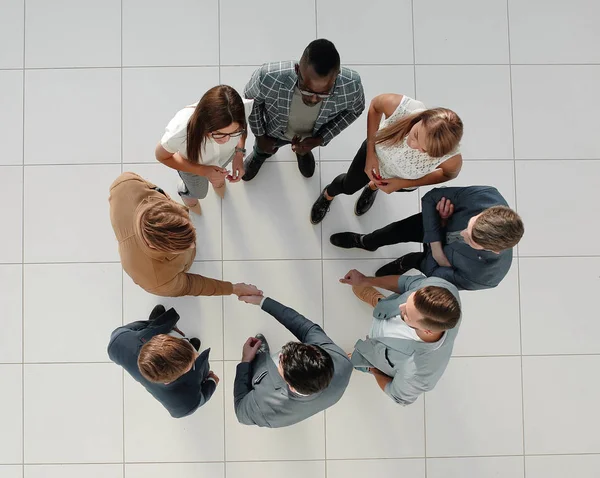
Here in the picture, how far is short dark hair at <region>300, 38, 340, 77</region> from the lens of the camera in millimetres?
1572

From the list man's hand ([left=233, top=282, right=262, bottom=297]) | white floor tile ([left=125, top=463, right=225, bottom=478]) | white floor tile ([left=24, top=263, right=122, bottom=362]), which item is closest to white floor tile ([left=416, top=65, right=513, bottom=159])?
man's hand ([left=233, top=282, right=262, bottom=297])

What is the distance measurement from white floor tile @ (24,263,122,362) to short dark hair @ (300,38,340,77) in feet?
6.44

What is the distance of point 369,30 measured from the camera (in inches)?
109

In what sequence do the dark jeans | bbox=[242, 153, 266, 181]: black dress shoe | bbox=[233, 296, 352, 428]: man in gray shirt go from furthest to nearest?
bbox=[242, 153, 266, 181]: black dress shoe < the dark jeans < bbox=[233, 296, 352, 428]: man in gray shirt

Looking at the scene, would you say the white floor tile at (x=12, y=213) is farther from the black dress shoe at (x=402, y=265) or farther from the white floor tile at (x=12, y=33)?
the black dress shoe at (x=402, y=265)

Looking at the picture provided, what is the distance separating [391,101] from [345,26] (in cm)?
124

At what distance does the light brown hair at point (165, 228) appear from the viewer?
59.8 inches

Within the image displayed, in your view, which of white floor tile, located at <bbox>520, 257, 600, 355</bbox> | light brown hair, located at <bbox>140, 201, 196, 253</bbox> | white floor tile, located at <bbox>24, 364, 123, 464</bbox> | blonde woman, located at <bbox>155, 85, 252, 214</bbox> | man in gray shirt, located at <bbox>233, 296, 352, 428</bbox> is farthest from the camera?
white floor tile, located at <bbox>520, 257, 600, 355</bbox>

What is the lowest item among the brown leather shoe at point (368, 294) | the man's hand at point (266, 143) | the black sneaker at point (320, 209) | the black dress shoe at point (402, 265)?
the brown leather shoe at point (368, 294)

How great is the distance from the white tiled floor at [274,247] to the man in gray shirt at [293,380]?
60 cm

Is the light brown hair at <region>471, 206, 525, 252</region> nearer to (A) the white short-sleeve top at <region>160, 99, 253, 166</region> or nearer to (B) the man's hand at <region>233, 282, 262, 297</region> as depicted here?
Answer: (A) the white short-sleeve top at <region>160, 99, 253, 166</region>

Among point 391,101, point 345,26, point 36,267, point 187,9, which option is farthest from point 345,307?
point 187,9

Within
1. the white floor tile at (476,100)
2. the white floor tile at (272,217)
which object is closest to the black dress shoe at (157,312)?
the white floor tile at (272,217)

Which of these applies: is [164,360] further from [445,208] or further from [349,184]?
[445,208]
